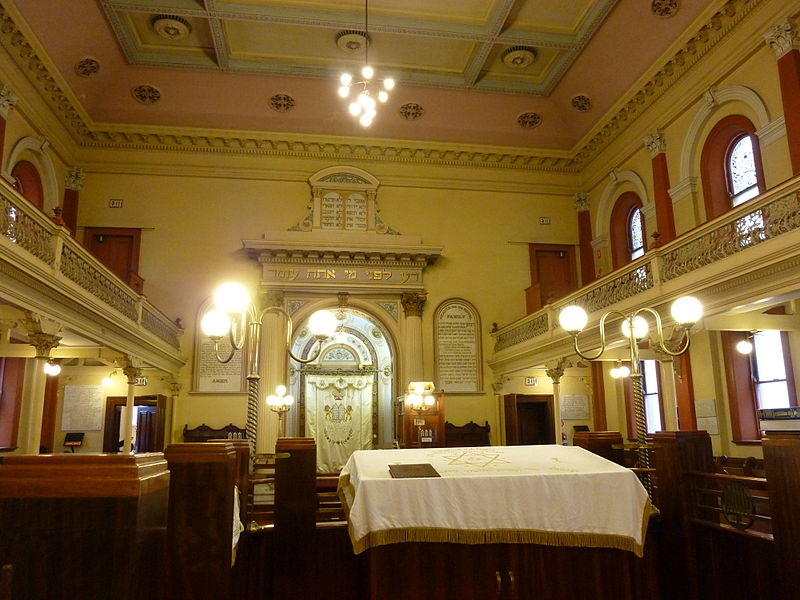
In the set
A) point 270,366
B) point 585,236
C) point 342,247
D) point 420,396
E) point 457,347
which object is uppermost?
point 585,236

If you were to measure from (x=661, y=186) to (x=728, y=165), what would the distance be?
5.10 feet

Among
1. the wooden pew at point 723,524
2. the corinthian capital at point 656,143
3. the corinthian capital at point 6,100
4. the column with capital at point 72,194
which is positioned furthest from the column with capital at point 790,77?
the column with capital at point 72,194

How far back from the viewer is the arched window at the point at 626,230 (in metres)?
15.5

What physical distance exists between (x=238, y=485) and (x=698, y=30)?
39.0 ft

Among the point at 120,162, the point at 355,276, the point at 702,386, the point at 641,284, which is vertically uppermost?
the point at 120,162

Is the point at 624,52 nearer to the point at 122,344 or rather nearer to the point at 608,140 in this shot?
the point at 608,140

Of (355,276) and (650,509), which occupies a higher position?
(355,276)

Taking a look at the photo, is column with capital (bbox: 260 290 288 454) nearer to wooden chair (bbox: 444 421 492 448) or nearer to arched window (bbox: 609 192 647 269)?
wooden chair (bbox: 444 421 492 448)

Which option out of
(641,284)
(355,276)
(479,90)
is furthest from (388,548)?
(479,90)

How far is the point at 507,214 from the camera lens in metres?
17.7

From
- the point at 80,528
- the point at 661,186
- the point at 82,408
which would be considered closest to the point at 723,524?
the point at 80,528

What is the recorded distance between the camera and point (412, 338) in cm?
1623

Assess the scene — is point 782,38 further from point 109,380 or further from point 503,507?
point 109,380

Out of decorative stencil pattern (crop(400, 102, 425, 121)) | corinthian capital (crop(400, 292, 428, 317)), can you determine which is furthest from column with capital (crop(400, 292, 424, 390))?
decorative stencil pattern (crop(400, 102, 425, 121))
